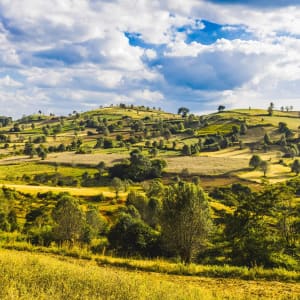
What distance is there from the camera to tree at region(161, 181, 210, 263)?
25031 millimetres

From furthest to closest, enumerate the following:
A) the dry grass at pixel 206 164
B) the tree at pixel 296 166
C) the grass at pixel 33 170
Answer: the dry grass at pixel 206 164
the grass at pixel 33 170
the tree at pixel 296 166

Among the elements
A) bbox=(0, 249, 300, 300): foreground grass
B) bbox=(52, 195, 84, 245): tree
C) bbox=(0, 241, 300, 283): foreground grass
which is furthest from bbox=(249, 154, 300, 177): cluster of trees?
bbox=(0, 249, 300, 300): foreground grass

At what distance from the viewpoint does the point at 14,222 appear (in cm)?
6419

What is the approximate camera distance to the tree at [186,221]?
82.1 feet

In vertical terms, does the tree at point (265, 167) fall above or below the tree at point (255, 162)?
below

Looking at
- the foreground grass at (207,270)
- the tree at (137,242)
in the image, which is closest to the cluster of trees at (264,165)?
the tree at (137,242)

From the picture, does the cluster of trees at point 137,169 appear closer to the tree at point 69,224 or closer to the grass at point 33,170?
the grass at point 33,170

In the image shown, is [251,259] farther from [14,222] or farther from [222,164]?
[222,164]

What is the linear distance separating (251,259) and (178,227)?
534 centimetres

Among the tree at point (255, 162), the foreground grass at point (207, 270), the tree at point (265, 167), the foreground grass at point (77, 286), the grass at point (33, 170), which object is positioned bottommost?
the foreground grass at point (207, 270)

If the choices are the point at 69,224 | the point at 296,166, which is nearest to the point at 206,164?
the point at 296,166

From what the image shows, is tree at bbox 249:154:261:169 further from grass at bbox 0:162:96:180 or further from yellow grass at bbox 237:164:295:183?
grass at bbox 0:162:96:180

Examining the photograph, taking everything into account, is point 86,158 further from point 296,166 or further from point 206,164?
point 296,166

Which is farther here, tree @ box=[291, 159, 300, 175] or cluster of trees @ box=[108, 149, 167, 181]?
cluster of trees @ box=[108, 149, 167, 181]
